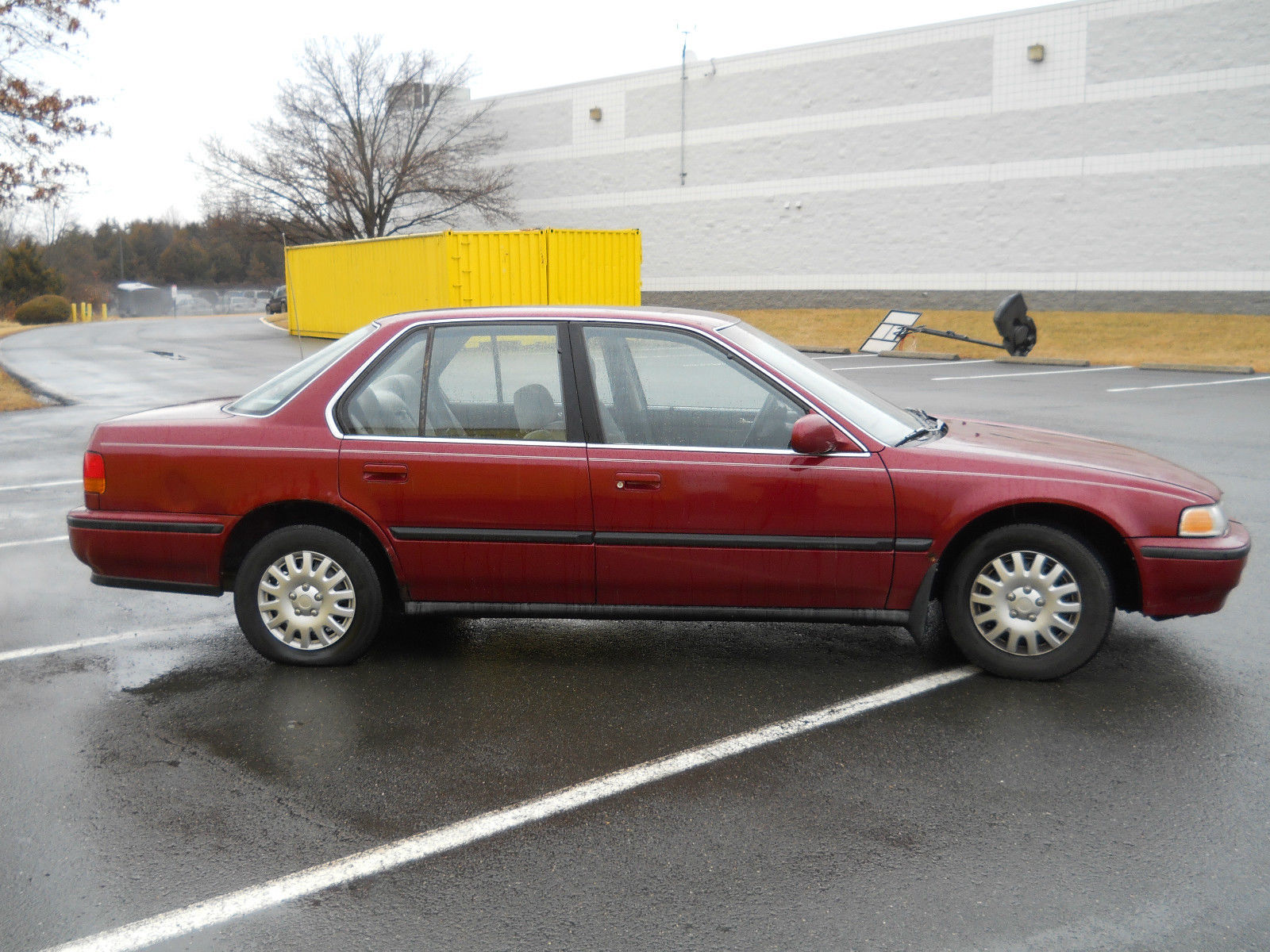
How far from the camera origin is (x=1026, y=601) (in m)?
4.41

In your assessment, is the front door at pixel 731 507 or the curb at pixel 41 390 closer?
the front door at pixel 731 507

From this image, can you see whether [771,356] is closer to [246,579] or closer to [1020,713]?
[1020,713]

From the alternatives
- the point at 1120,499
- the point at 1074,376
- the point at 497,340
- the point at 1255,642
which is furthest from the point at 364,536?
the point at 1074,376

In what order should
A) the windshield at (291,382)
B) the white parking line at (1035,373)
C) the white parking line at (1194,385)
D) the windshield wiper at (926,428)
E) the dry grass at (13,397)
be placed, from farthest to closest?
the white parking line at (1035,373) → the white parking line at (1194,385) → the dry grass at (13,397) → the windshield at (291,382) → the windshield wiper at (926,428)

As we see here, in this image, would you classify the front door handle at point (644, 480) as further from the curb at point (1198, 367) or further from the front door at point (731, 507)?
the curb at point (1198, 367)

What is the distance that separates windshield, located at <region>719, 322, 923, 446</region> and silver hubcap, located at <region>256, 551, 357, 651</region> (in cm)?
198

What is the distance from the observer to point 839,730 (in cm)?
405

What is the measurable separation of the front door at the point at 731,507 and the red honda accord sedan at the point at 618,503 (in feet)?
0.03

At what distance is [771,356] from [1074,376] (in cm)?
1650

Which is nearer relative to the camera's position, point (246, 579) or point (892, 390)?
point (246, 579)

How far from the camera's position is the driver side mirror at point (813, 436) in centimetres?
430

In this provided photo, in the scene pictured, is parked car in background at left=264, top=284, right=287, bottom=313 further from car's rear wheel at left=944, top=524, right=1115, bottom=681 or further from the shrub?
car's rear wheel at left=944, top=524, right=1115, bottom=681

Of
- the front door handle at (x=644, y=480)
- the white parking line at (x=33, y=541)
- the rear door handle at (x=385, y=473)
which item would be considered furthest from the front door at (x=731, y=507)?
the white parking line at (x=33, y=541)

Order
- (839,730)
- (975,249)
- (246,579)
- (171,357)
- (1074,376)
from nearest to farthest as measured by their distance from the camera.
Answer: (839,730), (246,579), (1074,376), (171,357), (975,249)
